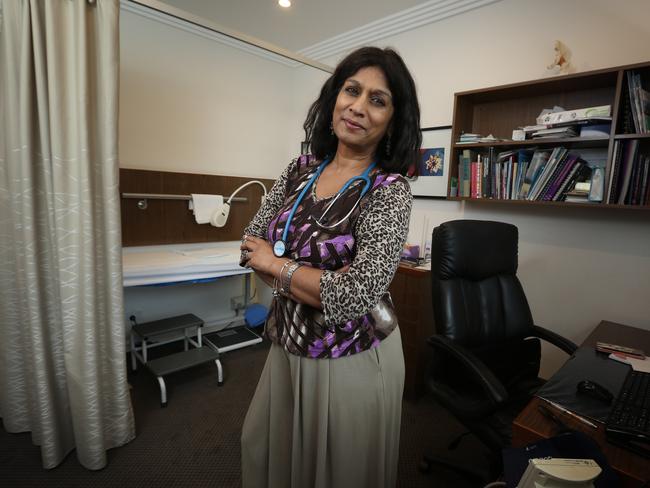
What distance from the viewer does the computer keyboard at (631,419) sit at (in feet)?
2.57

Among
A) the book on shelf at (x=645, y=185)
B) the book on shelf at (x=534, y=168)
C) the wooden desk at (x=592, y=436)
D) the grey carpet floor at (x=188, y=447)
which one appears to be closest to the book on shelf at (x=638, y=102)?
the book on shelf at (x=645, y=185)

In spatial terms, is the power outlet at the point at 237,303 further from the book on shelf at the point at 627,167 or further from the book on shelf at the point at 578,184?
the book on shelf at the point at 627,167

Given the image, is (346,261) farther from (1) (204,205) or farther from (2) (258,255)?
(1) (204,205)

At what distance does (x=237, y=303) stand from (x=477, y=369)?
2521mm

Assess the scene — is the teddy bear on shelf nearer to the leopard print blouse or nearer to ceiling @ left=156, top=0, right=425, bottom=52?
ceiling @ left=156, top=0, right=425, bottom=52

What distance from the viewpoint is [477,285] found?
163 centimetres

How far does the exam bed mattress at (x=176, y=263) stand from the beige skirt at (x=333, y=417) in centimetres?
152

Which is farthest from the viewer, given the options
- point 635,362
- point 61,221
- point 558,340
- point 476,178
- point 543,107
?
point 476,178

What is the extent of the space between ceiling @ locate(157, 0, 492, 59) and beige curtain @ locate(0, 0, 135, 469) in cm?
119

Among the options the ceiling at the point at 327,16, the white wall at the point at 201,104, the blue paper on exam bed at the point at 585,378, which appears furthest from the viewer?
the white wall at the point at 201,104

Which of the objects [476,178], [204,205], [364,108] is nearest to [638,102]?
[476,178]

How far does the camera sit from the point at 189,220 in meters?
2.95

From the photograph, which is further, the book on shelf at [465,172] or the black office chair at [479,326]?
the book on shelf at [465,172]

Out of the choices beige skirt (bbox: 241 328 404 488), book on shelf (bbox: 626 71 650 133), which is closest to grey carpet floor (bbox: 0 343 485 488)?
beige skirt (bbox: 241 328 404 488)
